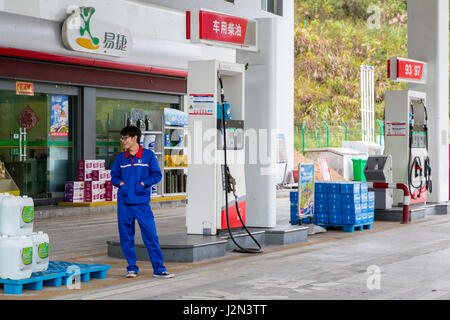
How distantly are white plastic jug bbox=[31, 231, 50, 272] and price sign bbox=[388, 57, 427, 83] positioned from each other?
11.1 metres

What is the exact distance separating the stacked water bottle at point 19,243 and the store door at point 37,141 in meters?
8.52

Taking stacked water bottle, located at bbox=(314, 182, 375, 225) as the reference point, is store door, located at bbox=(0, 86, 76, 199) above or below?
above

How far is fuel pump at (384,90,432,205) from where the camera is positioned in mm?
17562

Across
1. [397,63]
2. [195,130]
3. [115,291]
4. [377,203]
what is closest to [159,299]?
[115,291]

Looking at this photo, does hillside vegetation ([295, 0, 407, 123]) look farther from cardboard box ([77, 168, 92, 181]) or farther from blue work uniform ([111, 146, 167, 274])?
blue work uniform ([111, 146, 167, 274])

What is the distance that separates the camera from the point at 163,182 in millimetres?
20484

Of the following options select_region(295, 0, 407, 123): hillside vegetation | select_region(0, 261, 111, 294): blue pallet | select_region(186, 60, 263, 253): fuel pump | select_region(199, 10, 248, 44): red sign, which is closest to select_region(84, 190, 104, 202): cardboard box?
select_region(186, 60, 263, 253): fuel pump

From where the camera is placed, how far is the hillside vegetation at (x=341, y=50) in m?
48.4

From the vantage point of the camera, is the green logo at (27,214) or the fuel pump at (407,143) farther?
the fuel pump at (407,143)

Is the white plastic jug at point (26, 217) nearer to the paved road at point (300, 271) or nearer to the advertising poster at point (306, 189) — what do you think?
the paved road at point (300, 271)

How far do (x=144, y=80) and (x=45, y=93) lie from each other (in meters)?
3.37

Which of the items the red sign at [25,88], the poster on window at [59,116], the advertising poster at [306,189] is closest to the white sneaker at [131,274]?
the advertising poster at [306,189]

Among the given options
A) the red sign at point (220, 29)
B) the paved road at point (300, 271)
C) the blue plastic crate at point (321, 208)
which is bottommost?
the paved road at point (300, 271)

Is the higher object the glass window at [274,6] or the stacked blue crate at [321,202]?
the glass window at [274,6]
